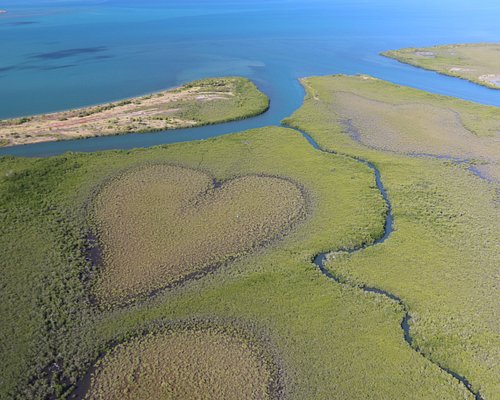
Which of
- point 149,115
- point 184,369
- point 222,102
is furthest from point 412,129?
point 184,369

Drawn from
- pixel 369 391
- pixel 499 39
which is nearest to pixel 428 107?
pixel 369 391

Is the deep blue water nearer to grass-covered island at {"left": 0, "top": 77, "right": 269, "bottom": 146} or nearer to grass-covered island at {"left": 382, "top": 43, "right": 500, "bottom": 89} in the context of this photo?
grass-covered island at {"left": 0, "top": 77, "right": 269, "bottom": 146}

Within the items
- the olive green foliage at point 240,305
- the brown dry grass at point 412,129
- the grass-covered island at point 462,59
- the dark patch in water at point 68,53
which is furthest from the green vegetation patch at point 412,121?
the dark patch in water at point 68,53

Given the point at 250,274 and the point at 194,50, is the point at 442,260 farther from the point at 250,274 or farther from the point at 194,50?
the point at 194,50

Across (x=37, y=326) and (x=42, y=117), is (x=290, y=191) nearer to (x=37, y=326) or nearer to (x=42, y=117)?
(x=37, y=326)

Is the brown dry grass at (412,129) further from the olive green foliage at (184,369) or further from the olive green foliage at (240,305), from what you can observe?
the olive green foliage at (184,369)

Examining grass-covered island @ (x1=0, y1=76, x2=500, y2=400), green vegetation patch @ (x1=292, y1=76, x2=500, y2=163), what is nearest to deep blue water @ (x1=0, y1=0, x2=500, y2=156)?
green vegetation patch @ (x1=292, y1=76, x2=500, y2=163)
